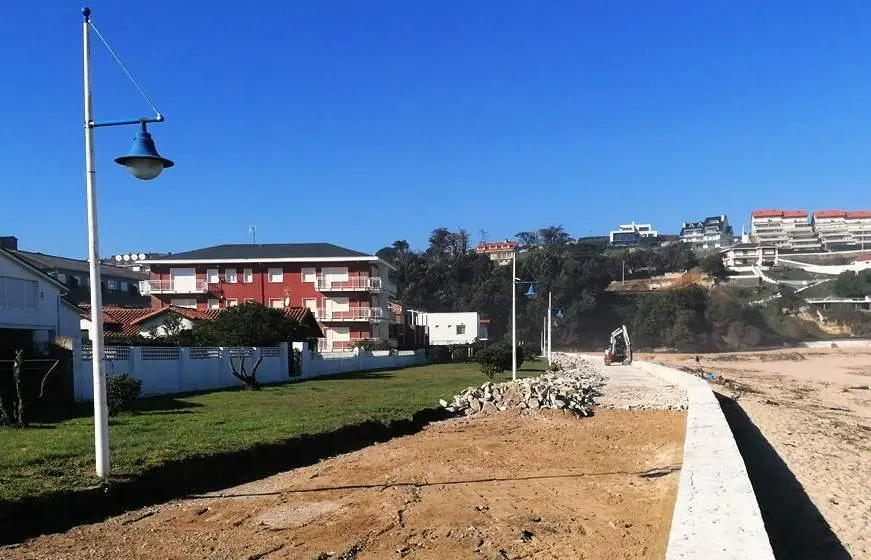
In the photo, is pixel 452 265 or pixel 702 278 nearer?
pixel 452 265

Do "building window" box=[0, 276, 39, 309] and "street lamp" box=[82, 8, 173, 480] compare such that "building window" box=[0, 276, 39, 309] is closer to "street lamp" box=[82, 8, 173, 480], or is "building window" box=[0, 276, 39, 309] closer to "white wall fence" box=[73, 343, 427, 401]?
"white wall fence" box=[73, 343, 427, 401]

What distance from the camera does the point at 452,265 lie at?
383ft

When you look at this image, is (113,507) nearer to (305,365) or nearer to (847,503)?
(847,503)

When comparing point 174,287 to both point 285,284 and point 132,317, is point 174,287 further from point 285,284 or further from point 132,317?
point 132,317

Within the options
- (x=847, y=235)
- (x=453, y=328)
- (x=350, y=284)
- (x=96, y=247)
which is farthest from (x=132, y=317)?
(x=847, y=235)

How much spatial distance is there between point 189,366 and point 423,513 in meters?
18.2

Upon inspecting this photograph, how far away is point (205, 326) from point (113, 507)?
85.3 feet

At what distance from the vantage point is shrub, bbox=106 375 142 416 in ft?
51.1

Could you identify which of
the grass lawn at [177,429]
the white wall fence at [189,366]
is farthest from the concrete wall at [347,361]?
the grass lawn at [177,429]

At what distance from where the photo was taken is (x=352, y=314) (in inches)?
2454

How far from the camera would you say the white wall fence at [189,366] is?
63.1 feet

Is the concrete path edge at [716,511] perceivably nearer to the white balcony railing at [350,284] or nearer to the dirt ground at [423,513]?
the dirt ground at [423,513]

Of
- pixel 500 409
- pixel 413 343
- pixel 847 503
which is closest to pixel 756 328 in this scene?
pixel 413 343

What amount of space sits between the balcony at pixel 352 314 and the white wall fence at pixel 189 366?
936 inches
